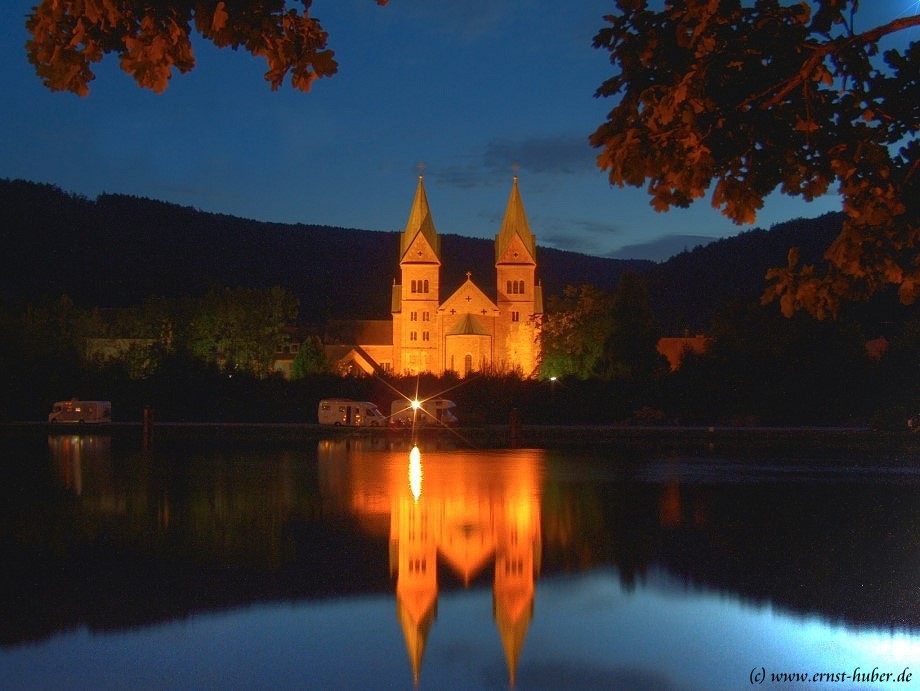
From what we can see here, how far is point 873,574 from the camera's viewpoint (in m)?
13.4

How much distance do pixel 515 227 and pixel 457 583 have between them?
8775 cm

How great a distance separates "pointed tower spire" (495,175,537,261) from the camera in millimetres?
99188

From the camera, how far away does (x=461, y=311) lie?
95562 millimetres

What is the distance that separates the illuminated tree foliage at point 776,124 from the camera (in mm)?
8797

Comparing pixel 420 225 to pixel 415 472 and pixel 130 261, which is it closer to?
pixel 415 472

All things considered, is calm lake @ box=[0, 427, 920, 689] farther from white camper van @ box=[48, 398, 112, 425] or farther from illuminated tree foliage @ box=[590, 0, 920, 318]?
white camper van @ box=[48, 398, 112, 425]

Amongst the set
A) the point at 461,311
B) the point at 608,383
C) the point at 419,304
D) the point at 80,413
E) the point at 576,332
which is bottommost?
the point at 80,413

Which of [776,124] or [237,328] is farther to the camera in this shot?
[237,328]

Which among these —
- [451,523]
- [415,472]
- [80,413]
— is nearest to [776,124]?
[451,523]

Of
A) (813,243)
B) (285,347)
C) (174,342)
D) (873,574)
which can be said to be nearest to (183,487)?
(873,574)

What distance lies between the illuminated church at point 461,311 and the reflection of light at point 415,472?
182ft

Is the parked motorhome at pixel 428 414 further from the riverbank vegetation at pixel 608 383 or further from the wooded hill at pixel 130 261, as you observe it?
the wooded hill at pixel 130 261

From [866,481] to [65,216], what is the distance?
164455 mm

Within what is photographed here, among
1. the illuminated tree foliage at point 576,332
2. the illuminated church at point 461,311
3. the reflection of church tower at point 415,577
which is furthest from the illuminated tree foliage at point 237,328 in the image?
the reflection of church tower at point 415,577
